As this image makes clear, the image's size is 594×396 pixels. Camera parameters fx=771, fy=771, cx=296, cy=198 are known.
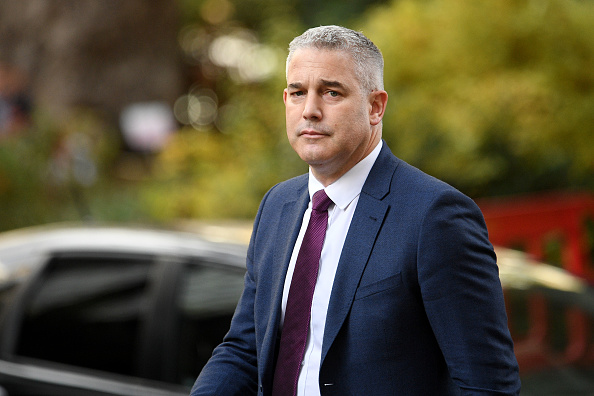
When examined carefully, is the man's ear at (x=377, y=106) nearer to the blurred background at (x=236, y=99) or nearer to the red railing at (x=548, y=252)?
the red railing at (x=548, y=252)

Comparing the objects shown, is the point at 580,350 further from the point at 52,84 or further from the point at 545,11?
the point at 52,84

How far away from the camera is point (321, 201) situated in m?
1.89

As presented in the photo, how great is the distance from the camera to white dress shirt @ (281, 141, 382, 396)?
1.79 metres

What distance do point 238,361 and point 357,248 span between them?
52cm

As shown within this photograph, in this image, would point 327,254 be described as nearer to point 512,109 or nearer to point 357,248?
point 357,248

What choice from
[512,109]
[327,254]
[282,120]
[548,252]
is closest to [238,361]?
[327,254]

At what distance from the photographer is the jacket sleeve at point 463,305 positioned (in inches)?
64.3

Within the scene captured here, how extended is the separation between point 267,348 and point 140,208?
812cm

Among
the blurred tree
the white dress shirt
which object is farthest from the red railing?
the blurred tree

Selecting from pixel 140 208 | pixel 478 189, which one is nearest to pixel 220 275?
pixel 478 189

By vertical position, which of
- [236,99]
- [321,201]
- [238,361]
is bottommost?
[238,361]

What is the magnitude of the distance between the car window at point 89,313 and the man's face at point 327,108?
1822 mm

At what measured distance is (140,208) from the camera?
978 centimetres

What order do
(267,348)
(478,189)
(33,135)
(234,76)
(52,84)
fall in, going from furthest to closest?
(234,76), (52,84), (33,135), (478,189), (267,348)
